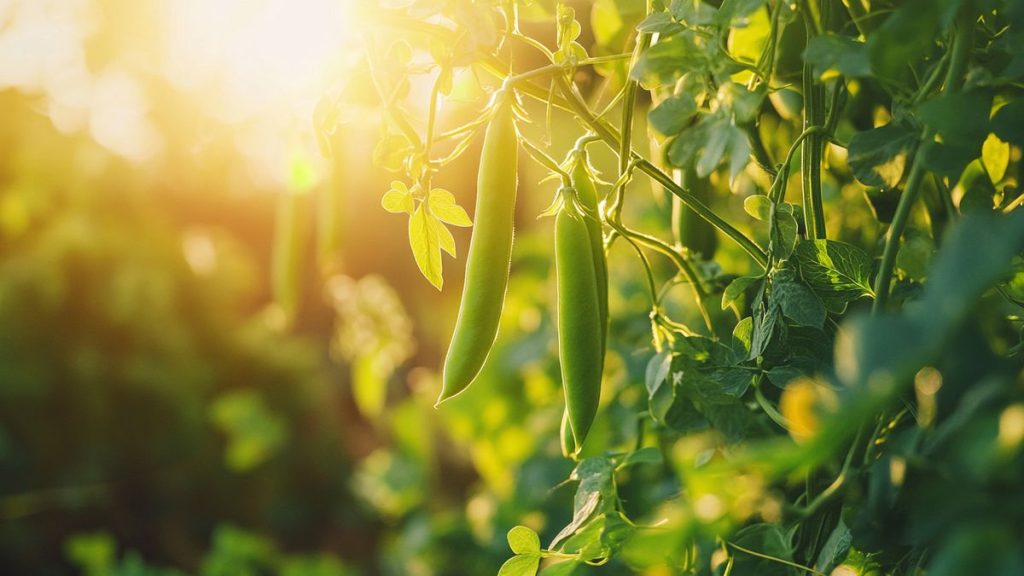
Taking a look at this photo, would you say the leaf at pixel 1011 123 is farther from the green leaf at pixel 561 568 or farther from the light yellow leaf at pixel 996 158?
the green leaf at pixel 561 568

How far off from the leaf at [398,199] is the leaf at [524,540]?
240mm

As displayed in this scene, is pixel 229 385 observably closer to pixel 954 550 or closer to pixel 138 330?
pixel 138 330

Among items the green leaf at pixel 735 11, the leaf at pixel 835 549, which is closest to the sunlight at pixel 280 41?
the green leaf at pixel 735 11

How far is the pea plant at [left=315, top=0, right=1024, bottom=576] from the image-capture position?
289mm

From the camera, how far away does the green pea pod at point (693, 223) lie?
706 millimetres

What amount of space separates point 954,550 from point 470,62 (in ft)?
1.31

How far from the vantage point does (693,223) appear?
75cm

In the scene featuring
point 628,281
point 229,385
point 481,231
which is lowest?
point 229,385

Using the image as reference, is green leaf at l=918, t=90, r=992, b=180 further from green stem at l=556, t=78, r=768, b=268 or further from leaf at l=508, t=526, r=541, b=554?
leaf at l=508, t=526, r=541, b=554

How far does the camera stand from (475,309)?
0.55 meters

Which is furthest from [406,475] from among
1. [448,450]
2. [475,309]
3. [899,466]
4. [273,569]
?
[899,466]

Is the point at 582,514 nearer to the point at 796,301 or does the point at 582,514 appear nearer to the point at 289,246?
the point at 796,301

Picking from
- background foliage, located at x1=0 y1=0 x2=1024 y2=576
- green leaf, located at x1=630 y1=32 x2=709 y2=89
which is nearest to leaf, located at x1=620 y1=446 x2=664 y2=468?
background foliage, located at x1=0 y1=0 x2=1024 y2=576

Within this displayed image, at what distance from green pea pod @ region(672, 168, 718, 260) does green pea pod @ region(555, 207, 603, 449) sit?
0.18 meters
